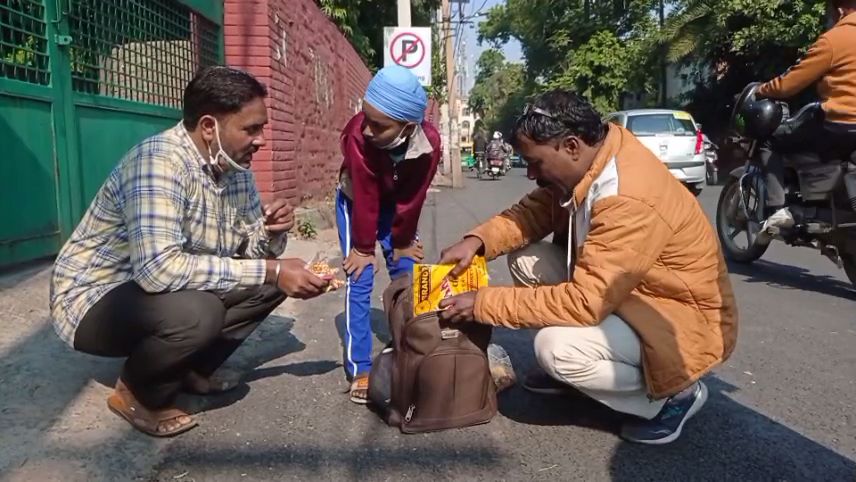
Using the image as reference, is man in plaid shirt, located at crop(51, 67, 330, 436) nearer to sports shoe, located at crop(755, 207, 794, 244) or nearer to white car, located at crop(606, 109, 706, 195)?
sports shoe, located at crop(755, 207, 794, 244)

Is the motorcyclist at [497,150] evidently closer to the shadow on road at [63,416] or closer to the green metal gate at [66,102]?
the green metal gate at [66,102]

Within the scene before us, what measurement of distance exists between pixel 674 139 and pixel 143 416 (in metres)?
13.7

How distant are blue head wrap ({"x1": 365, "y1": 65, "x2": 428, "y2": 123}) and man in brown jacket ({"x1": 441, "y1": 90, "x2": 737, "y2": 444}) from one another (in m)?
0.53

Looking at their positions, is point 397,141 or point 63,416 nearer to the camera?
point 63,416

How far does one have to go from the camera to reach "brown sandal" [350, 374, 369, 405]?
3.39m

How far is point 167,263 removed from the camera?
2736 millimetres

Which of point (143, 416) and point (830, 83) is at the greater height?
point (830, 83)

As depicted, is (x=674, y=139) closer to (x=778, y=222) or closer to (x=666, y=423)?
(x=778, y=222)

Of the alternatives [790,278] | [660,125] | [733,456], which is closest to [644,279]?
[733,456]

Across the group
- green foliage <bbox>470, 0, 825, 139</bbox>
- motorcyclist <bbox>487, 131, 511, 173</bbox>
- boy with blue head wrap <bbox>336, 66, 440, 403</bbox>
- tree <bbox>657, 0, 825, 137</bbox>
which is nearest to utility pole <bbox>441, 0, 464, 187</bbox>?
motorcyclist <bbox>487, 131, 511, 173</bbox>

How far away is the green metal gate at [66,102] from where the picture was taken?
435 cm

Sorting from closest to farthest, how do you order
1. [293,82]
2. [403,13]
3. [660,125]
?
[293,82]
[403,13]
[660,125]

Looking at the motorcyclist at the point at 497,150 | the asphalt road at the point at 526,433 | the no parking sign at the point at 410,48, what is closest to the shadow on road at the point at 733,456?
the asphalt road at the point at 526,433

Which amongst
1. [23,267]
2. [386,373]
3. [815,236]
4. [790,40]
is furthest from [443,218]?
[790,40]
